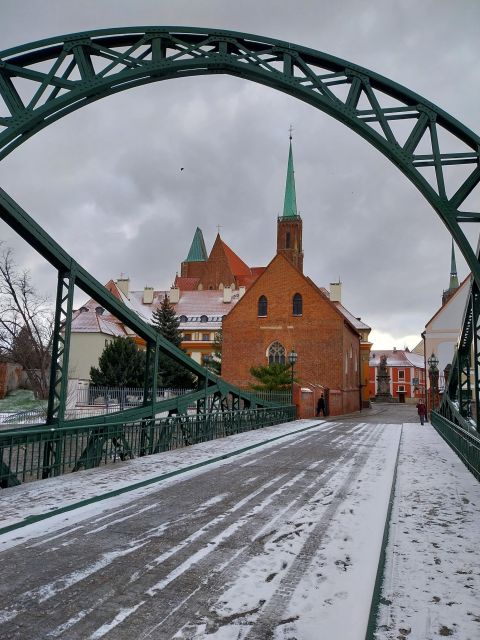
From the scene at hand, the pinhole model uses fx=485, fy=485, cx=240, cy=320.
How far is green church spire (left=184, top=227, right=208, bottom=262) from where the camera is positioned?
3996 inches

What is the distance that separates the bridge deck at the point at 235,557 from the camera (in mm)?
3623

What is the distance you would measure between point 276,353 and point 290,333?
220 cm

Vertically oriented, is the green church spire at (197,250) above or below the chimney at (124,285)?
above

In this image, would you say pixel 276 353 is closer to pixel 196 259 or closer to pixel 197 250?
pixel 196 259

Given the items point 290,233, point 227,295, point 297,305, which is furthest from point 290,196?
point 297,305

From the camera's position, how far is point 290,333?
140ft

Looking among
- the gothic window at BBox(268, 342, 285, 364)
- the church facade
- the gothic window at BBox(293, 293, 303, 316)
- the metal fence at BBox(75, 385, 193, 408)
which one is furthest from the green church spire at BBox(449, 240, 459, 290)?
the metal fence at BBox(75, 385, 193, 408)

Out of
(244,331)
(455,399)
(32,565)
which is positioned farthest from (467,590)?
(244,331)

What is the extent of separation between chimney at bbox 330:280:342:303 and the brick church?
14191 millimetres

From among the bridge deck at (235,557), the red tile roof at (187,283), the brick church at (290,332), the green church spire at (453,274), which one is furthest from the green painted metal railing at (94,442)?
the green church spire at (453,274)

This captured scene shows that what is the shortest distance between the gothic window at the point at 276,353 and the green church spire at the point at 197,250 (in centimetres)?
6008

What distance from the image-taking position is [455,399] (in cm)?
2462

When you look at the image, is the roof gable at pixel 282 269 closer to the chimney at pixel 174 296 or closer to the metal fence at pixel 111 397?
the metal fence at pixel 111 397

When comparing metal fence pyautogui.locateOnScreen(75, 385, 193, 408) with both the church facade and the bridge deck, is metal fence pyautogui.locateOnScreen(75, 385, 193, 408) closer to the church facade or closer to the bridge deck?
the church facade
